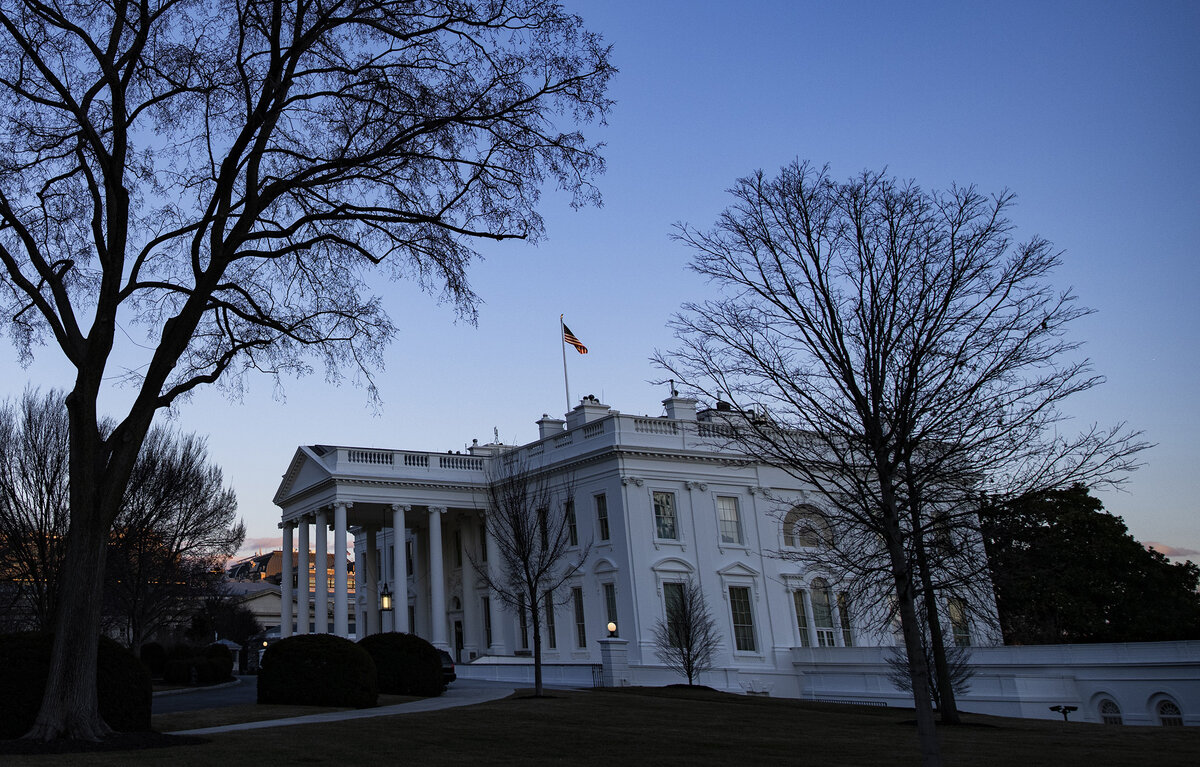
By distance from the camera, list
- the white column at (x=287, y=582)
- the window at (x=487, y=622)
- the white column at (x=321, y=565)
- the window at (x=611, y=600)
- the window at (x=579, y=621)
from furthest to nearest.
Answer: the window at (x=487, y=622), the white column at (x=287, y=582), the white column at (x=321, y=565), the window at (x=579, y=621), the window at (x=611, y=600)

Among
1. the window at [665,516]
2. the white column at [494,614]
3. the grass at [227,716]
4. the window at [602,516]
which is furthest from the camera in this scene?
the white column at [494,614]

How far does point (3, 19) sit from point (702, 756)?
14.7 metres

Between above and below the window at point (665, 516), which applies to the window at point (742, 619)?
below

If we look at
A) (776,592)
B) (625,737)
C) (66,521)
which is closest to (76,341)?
(625,737)

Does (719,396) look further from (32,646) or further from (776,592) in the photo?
(776,592)

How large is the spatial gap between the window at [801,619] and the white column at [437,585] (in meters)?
15.4

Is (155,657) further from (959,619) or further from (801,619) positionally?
(959,619)

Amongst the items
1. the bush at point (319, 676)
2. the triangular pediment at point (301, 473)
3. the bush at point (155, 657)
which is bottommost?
the bush at point (319, 676)

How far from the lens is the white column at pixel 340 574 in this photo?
38406 millimetres

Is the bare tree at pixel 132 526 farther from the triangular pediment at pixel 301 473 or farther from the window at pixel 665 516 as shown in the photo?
the window at pixel 665 516

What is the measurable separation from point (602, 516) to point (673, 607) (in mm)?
5023

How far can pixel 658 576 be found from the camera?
37.5m

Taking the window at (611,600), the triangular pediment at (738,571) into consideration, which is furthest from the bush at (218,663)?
the triangular pediment at (738,571)

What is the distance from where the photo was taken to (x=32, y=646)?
13.9 metres
